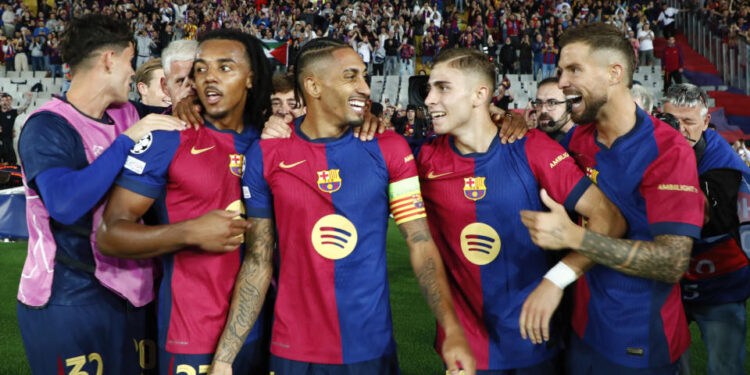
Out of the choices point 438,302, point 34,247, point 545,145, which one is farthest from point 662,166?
point 34,247

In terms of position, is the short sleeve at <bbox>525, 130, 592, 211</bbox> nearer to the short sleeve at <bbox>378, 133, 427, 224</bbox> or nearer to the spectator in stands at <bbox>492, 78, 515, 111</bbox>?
the short sleeve at <bbox>378, 133, 427, 224</bbox>

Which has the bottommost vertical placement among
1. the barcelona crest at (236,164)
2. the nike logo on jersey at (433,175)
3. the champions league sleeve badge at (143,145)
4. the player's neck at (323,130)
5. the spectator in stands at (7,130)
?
the spectator in stands at (7,130)

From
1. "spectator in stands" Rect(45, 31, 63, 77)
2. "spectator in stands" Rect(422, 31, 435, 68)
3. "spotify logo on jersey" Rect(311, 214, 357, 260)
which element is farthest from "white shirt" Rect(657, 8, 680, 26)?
"spotify logo on jersey" Rect(311, 214, 357, 260)

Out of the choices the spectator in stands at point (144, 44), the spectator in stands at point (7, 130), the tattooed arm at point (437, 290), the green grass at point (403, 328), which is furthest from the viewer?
the spectator in stands at point (144, 44)

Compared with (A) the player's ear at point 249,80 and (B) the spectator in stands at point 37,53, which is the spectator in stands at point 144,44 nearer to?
(B) the spectator in stands at point 37,53

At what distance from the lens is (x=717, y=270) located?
4156 millimetres

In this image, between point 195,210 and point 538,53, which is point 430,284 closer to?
point 195,210

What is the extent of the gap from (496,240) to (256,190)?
117 cm

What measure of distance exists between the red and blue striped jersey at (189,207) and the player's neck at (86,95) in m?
0.54

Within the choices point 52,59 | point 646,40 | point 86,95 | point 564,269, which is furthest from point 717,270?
point 52,59

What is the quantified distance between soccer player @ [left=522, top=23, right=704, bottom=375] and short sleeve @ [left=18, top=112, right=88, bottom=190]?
216 centimetres

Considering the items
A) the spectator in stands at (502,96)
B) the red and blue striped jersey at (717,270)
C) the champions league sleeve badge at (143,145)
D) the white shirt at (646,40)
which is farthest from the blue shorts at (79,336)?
the white shirt at (646,40)

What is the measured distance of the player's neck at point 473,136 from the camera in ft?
10.7

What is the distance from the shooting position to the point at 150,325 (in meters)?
3.54
